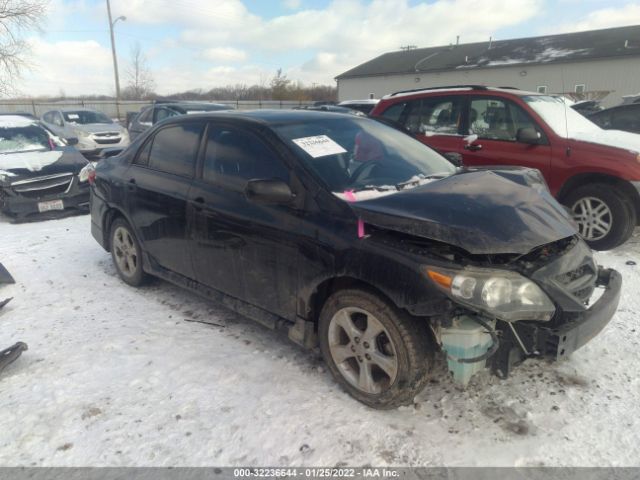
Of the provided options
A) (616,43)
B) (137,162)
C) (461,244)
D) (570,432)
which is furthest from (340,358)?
(616,43)

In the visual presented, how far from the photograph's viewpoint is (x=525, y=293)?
→ 2.32 metres

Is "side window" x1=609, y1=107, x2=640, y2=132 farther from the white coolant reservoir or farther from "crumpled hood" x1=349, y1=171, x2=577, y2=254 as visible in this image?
the white coolant reservoir

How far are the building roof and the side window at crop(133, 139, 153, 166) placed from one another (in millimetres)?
34353

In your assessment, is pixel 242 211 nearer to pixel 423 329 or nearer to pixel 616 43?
pixel 423 329

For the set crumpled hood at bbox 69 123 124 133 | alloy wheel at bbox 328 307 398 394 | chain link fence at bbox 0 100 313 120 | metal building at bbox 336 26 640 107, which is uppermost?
metal building at bbox 336 26 640 107

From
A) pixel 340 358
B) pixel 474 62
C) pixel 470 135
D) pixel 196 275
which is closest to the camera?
pixel 340 358

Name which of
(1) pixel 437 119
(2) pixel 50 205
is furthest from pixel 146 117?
(1) pixel 437 119

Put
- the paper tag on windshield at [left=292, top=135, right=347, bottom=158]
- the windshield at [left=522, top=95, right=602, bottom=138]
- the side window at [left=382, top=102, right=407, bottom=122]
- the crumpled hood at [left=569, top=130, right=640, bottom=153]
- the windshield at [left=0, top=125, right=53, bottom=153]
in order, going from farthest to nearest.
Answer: the windshield at [left=0, top=125, right=53, bottom=153], the side window at [left=382, top=102, right=407, bottom=122], the windshield at [left=522, top=95, right=602, bottom=138], the crumpled hood at [left=569, top=130, right=640, bottom=153], the paper tag on windshield at [left=292, top=135, right=347, bottom=158]

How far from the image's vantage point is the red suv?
5.14 metres

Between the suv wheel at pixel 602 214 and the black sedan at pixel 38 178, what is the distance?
6.73 meters

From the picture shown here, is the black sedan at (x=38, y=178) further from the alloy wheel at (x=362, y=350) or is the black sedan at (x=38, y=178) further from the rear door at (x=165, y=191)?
the alloy wheel at (x=362, y=350)

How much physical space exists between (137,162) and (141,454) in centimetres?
274

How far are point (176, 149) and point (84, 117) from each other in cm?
1427

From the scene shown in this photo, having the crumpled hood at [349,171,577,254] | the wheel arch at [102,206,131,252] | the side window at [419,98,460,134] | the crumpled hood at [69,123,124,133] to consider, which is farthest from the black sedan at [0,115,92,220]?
the crumpled hood at [69,123,124,133]
